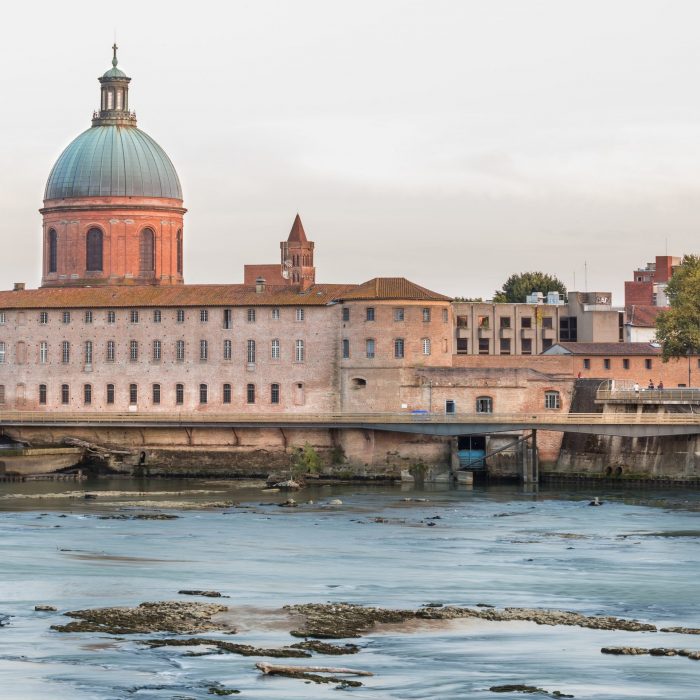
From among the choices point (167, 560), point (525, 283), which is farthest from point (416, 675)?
point (525, 283)

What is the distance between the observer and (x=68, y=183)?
109 m

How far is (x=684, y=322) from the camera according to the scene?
89938mm

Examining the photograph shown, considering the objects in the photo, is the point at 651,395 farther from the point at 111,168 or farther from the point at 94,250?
the point at 111,168

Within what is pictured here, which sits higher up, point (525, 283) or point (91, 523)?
point (525, 283)

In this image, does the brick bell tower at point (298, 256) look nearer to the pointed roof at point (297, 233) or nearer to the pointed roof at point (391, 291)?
the pointed roof at point (297, 233)

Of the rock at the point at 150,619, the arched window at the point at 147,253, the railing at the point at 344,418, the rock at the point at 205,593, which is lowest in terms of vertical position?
the rock at the point at 150,619

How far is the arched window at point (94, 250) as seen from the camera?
10856 cm

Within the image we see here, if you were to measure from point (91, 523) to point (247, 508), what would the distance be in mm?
8914

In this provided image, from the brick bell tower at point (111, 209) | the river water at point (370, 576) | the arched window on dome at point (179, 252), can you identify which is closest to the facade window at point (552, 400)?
the river water at point (370, 576)

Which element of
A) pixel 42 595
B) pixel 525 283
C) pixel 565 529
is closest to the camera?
pixel 42 595

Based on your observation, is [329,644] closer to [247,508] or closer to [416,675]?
[416,675]

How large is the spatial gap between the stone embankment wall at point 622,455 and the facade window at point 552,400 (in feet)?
2.65

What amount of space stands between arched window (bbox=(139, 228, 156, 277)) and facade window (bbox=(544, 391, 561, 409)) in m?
31.7

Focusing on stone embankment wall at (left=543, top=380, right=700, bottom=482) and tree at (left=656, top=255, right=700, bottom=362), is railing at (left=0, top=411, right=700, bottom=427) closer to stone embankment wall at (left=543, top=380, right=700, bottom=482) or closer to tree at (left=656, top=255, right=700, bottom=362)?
stone embankment wall at (left=543, top=380, right=700, bottom=482)
